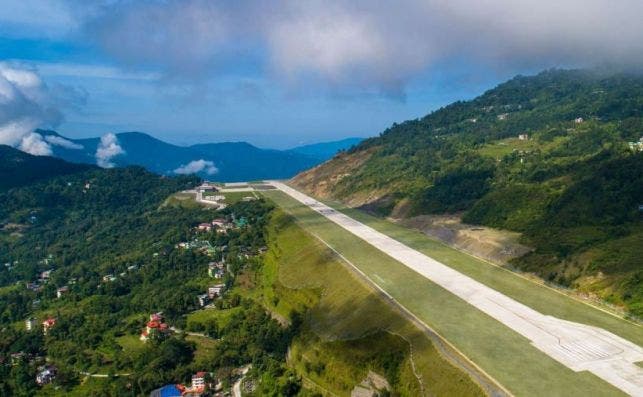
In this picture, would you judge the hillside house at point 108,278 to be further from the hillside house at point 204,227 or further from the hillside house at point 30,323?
the hillside house at point 204,227

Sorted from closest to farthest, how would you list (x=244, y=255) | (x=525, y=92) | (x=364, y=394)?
(x=364, y=394), (x=244, y=255), (x=525, y=92)

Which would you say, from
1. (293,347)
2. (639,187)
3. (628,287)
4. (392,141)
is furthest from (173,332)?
(392,141)

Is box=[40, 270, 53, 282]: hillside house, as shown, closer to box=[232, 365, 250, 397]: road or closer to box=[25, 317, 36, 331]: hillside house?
box=[25, 317, 36, 331]: hillside house

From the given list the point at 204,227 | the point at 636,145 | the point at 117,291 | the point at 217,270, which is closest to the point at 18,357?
the point at 117,291

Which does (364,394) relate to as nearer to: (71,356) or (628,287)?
(628,287)

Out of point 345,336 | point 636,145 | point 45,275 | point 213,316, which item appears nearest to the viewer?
point 345,336

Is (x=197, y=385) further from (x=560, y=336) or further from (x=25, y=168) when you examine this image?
(x=25, y=168)
